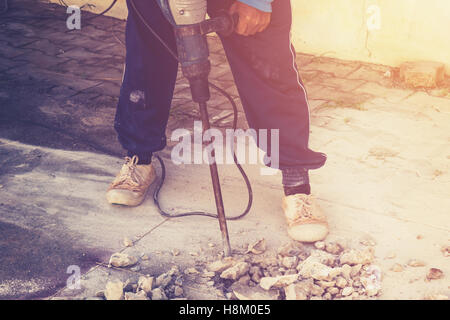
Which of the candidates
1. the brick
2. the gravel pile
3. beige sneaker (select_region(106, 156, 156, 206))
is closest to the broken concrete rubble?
the gravel pile

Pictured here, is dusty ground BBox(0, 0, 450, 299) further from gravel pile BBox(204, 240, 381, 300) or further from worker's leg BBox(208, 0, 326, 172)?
worker's leg BBox(208, 0, 326, 172)

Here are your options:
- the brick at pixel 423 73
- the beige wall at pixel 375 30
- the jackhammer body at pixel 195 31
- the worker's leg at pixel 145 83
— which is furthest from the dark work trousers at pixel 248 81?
the beige wall at pixel 375 30

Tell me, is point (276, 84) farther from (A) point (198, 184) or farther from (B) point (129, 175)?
(B) point (129, 175)

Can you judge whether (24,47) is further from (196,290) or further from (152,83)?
(196,290)

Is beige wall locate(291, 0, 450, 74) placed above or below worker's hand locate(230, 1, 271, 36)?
below

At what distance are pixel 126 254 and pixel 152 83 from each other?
2.59 feet

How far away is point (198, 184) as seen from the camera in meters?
2.86

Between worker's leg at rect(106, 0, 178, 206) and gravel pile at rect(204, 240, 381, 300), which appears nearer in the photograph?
gravel pile at rect(204, 240, 381, 300)

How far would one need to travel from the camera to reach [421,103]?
11.7ft

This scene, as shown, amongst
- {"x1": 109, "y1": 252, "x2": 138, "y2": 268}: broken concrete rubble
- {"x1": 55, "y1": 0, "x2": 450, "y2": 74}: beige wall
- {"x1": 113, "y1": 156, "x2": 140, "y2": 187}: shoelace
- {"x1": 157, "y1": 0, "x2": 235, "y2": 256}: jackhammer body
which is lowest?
{"x1": 109, "y1": 252, "x2": 138, "y2": 268}: broken concrete rubble

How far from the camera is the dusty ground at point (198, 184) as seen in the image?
2.27 meters

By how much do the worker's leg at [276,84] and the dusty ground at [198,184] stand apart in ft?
1.07

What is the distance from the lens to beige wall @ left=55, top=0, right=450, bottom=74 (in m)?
3.83

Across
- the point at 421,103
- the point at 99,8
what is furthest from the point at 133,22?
the point at 99,8
